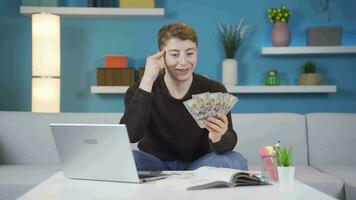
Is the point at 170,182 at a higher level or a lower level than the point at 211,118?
lower

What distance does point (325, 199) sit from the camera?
3.99ft

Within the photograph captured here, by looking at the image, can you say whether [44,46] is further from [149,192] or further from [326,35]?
[149,192]

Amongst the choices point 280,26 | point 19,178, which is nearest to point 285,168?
point 19,178

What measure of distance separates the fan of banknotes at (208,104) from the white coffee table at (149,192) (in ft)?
1.28

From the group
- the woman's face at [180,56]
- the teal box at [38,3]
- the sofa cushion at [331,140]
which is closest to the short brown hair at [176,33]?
the woman's face at [180,56]

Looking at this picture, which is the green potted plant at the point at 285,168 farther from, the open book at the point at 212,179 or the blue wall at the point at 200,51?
the blue wall at the point at 200,51

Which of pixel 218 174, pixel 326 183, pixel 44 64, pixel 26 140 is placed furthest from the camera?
pixel 44 64

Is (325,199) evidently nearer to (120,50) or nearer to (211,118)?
(211,118)

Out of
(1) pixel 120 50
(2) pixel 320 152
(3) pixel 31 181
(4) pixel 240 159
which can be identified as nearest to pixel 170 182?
(4) pixel 240 159

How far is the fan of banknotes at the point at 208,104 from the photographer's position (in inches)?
65.6

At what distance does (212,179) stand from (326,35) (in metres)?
→ 2.74

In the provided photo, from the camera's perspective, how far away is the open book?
137cm

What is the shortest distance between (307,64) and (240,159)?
2.19 m

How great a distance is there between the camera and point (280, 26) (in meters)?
3.84
